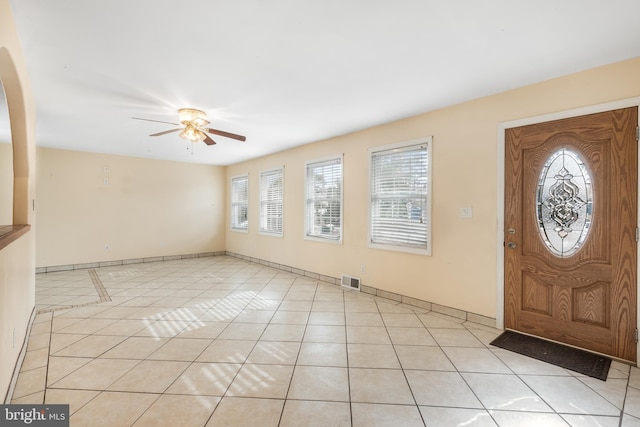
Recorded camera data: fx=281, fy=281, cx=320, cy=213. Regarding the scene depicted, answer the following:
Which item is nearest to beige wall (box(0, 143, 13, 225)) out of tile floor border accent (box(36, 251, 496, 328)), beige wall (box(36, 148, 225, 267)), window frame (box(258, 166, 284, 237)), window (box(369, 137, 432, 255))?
beige wall (box(36, 148, 225, 267))

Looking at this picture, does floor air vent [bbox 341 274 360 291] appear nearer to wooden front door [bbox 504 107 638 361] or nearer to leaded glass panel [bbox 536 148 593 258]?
wooden front door [bbox 504 107 638 361]

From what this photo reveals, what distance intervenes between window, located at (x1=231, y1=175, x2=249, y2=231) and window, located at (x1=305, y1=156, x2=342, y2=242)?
88.7 inches

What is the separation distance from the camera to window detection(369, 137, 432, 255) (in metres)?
3.53

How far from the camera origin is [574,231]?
8.18 feet

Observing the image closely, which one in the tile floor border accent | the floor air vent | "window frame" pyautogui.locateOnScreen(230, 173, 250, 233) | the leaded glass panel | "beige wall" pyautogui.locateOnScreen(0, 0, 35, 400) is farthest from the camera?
"window frame" pyautogui.locateOnScreen(230, 173, 250, 233)

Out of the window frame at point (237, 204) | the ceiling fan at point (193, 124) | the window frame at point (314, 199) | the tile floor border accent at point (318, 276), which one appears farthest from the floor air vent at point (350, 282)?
the window frame at point (237, 204)

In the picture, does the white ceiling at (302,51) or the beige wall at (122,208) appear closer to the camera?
the white ceiling at (302,51)

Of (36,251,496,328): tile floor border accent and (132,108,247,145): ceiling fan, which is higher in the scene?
(132,108,247,145): ceiling fan

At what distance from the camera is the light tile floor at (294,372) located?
1.70m

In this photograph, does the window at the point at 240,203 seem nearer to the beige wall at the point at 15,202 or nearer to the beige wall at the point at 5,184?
the beige wall at the point at 5,184

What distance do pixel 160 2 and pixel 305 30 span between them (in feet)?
2.95

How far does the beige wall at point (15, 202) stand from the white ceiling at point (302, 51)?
0.23 metres

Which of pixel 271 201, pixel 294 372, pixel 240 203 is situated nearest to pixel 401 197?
pixel 294 372

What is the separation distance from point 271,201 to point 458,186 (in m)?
3.91
